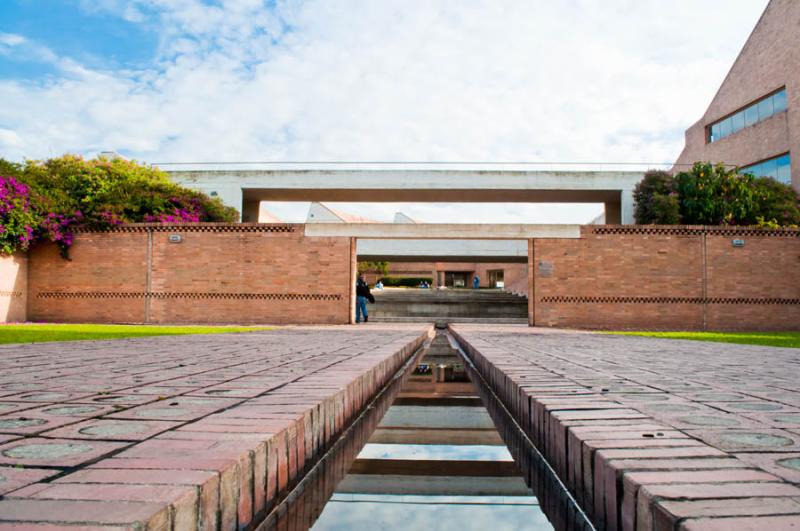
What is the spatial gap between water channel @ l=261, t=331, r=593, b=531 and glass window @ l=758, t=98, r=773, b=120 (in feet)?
96.1

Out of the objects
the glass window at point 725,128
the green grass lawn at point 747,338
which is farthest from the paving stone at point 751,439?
the glass window at point 725,128

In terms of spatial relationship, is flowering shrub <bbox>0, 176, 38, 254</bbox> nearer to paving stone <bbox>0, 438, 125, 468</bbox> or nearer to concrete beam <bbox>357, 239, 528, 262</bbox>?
paving stone <bbox>0, 438, 125, 468</bbox>

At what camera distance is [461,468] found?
2811mm

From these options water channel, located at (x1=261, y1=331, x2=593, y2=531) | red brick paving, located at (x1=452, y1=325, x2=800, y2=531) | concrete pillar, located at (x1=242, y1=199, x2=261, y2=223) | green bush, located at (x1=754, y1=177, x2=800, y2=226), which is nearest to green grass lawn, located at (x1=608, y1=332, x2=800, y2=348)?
red brick paving, located at (x1=452, y1=325, x2=800, y2=531)

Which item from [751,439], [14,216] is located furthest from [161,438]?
[14,216]

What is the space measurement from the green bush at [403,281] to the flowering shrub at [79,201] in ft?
122

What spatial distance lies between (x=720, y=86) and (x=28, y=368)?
34751 millimetres

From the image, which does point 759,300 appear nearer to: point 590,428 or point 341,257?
point 341,257

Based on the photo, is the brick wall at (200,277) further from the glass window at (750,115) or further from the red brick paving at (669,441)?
the glass window at (750,115)

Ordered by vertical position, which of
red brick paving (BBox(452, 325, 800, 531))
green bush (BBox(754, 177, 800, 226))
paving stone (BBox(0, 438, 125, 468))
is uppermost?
green bush (BBox(754, 177, 800, 226))

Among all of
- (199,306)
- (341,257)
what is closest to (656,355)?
(341,257)

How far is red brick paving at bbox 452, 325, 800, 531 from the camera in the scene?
154 centimetres

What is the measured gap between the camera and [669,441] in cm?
219

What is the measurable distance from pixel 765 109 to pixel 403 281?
38.3m
